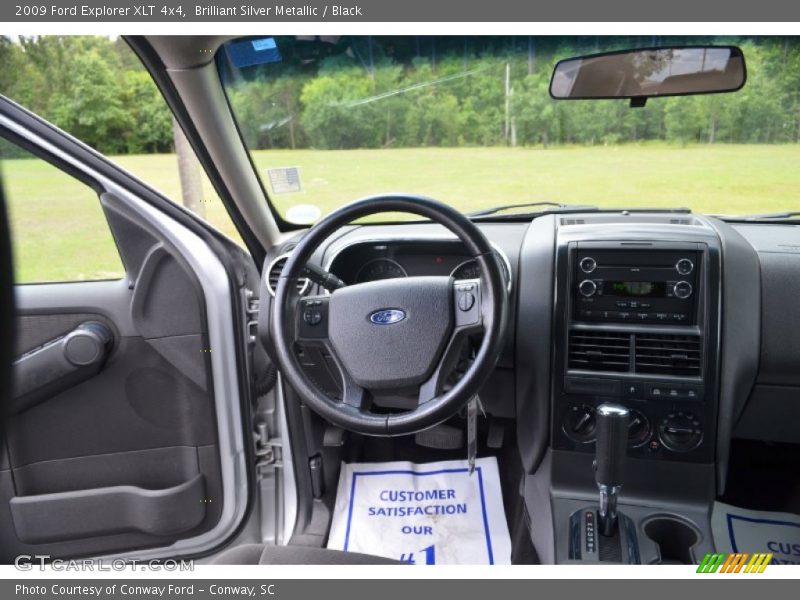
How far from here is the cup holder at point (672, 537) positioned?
6.42ft

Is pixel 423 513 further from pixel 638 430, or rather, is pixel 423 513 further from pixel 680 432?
pixel 680 432

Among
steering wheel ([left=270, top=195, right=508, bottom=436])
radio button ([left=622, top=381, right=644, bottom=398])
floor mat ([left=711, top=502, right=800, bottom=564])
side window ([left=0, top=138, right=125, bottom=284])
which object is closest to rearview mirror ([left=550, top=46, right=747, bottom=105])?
steering wheel ([left=270, top=195, right=508, bottom=436])

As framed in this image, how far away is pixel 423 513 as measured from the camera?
245 centimetres

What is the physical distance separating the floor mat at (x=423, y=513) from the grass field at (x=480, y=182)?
1.16 meters

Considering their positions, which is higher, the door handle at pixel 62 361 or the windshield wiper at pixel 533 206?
the windshield wiper at pixel 533 206

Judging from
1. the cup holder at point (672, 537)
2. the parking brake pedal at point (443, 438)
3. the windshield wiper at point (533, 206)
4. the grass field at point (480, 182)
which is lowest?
the cup holder at point (672, 537)

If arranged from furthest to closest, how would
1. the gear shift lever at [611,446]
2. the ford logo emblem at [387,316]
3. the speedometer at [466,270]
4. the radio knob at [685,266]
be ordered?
the speedometer at [466,270] < the radio knob at [685,266] < the gear shift lever at [611,446] < the ford logo emblem at [387,316]

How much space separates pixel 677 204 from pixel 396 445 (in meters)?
1.53

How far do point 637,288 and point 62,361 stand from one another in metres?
1.95

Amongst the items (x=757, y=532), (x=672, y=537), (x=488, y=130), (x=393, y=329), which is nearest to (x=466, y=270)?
(x=488, y=130)

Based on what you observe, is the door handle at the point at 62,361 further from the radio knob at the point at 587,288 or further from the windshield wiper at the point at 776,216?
the windshield wiper at the point at 776,216

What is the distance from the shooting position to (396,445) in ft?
8.84

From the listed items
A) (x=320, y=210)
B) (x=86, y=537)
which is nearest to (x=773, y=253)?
(x=320, y=210)

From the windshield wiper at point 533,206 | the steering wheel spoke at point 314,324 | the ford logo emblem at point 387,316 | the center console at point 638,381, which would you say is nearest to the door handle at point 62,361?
the steering wheel spoke at point 314,324
